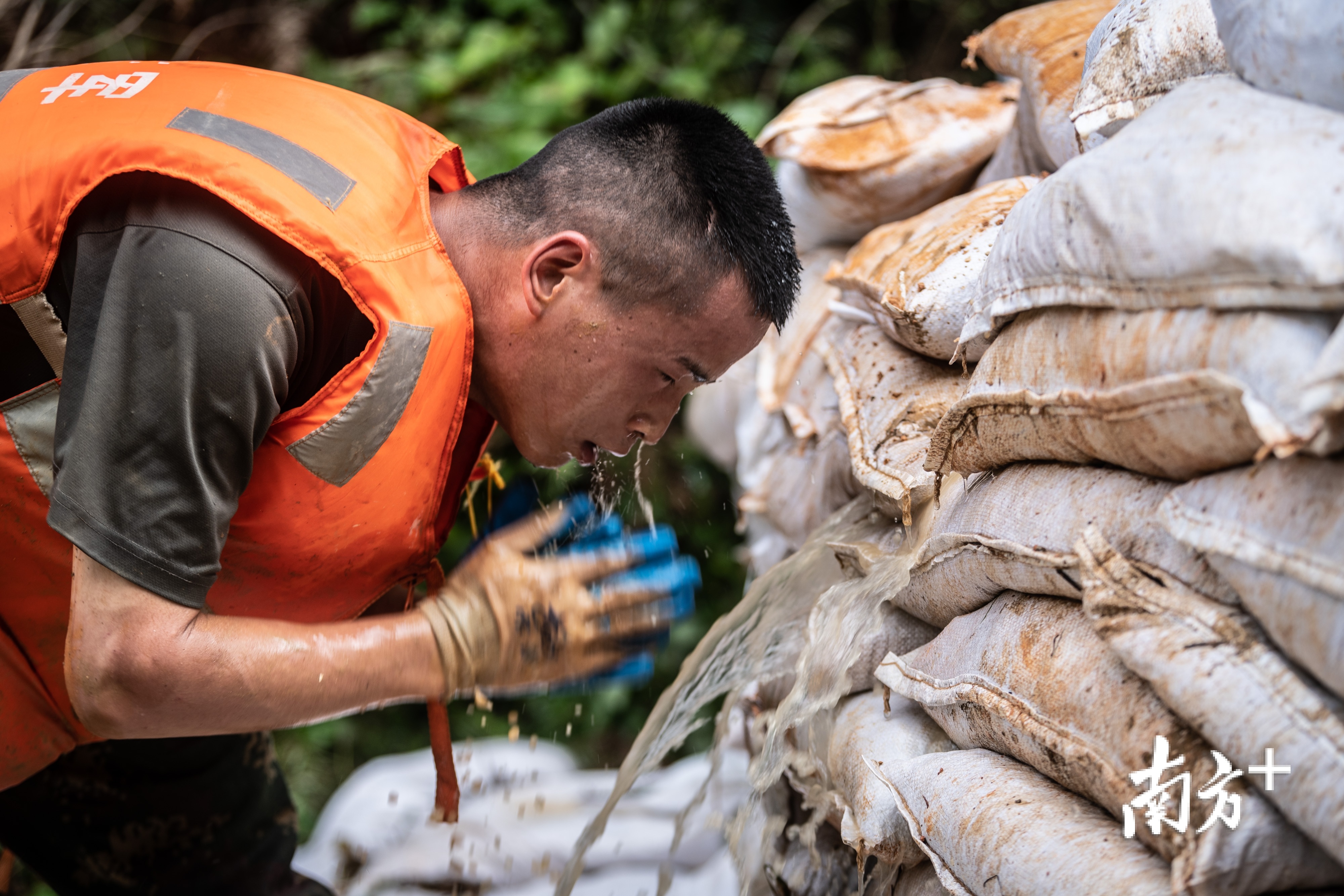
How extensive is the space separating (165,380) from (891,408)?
46.8 inches

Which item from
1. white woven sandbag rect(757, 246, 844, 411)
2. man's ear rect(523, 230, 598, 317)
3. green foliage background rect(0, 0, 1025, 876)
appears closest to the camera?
man's ear rect(523, 230, 598, 317)

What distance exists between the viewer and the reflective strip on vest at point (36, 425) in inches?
53.1

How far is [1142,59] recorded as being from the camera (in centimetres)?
134

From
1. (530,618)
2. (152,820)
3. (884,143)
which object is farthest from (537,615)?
(884,143)

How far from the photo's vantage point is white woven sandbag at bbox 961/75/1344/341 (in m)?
0.89

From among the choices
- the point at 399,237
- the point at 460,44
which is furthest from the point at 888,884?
the point at 460,44

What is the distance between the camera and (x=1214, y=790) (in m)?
0.96

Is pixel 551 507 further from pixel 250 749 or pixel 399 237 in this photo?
pixel 250 749

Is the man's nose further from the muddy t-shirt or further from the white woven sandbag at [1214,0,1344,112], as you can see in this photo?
the white woven sandbag at [1214,0,1344,112]

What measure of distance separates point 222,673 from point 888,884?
40.4 inches

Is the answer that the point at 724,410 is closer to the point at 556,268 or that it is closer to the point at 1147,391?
the point at 556,268

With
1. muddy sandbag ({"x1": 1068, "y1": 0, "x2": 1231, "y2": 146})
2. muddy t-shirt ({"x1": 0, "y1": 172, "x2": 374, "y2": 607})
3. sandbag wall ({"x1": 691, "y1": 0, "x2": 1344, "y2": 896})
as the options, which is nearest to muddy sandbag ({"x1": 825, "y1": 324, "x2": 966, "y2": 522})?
sandbag wall ({"x1": 691, "y1": 0, "x2": 1344, "y2": 896})

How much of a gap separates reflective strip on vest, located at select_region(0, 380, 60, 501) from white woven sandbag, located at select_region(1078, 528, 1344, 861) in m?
1.38

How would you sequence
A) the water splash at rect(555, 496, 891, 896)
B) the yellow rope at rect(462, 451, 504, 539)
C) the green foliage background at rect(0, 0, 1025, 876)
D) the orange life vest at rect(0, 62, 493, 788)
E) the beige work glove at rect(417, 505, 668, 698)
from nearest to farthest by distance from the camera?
1. the orange life vest at rect(0, 62, 493, 788)
2. the beige work glove at rect(417, 505, 668, 698)
3. the water splash at rect(555, 496, 891, 896)
4. the yellow rope at rect(462, 451, 504, 539)
5. the green foliage background at rect(0, 0, 1025, 876)
